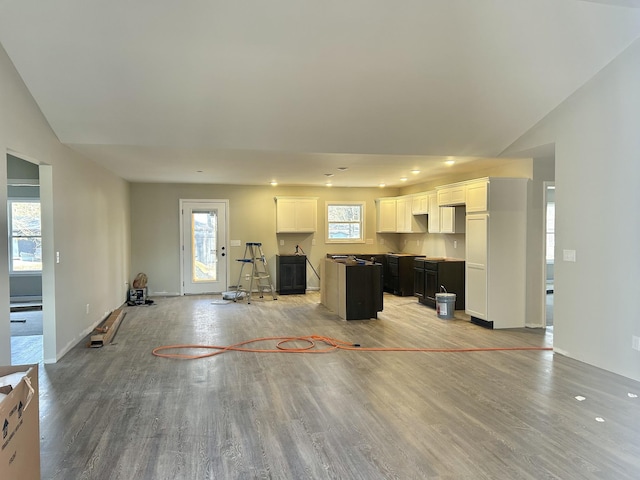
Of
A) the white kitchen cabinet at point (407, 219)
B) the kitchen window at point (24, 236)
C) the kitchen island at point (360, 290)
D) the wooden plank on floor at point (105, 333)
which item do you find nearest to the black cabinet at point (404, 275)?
the white kitchen cabinet at point (407, 219)

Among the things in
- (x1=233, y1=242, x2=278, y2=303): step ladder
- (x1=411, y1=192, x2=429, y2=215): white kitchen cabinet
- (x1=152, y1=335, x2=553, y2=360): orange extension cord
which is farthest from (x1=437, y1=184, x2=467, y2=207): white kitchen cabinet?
(x1=233, y1=242, x2=278, y2=303): step ladder

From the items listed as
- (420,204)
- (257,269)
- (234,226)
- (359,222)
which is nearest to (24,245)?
(234,226)

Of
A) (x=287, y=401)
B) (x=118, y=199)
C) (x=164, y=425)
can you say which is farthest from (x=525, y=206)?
(x=118, y=199)

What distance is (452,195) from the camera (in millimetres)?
7156

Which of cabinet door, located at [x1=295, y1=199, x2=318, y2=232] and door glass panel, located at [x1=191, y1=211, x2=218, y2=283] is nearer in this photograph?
door glass panel, located at [x1=191, y1=211, x2=218, y2=283]

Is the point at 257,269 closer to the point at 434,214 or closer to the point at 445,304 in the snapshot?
the point at 434,214

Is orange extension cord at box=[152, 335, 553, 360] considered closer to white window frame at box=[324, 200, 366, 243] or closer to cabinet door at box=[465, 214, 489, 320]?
cabinet door at box=[465, 214, 489, 320]

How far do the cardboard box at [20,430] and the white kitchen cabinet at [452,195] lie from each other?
6.12 meters

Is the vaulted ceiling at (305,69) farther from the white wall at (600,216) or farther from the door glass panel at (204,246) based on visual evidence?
the door glass panel at (204,246)

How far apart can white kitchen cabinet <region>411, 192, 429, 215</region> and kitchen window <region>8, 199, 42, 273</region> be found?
7829 mm

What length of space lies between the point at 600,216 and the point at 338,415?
3.38m

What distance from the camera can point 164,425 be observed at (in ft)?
10.2

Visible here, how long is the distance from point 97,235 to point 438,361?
5153 millimetres

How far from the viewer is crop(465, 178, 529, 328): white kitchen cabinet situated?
20.2ft
